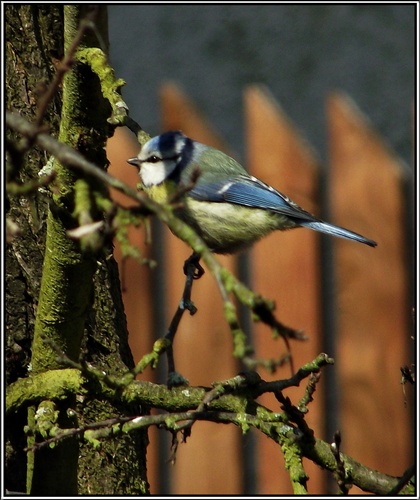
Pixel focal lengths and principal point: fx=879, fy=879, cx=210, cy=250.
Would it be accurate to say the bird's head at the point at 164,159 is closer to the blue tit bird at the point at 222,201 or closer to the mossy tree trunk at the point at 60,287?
the blue tit bird at the point at 222,201

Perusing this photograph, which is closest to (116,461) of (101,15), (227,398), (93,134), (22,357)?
(22,357)

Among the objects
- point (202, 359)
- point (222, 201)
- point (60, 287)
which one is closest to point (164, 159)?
point (222, 201)

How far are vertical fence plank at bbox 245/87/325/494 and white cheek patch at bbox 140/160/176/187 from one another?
0.82 metres

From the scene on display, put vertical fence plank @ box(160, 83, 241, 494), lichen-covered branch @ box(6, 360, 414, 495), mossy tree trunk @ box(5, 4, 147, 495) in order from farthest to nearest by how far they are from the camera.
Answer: vertical fence plank @ box(160, 83, 241, 494) → mossy tree trunk @ box(5, 4, 147, 495) → lichen-covered branch @ box(6, 360, 414, 495)

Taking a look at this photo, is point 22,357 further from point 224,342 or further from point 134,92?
point 134,92

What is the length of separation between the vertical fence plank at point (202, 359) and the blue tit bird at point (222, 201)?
59cm

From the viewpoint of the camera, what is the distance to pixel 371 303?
11.1ft

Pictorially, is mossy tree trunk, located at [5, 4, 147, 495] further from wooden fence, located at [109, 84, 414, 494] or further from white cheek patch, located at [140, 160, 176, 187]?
wooden fence, located at [109, 84, 414, 494]

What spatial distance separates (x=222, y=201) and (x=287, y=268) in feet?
2.35

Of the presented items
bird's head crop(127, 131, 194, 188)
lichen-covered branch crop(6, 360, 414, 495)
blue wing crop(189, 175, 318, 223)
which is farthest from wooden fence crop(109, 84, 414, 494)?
lichen-covered branch crop(6, 360, 414, 495)

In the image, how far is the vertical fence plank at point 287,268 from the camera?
339cm

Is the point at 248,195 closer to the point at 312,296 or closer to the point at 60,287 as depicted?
the point at 312,296

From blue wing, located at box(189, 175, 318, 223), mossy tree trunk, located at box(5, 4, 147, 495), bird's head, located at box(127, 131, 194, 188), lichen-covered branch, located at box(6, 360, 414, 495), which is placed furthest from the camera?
blue wing, located at box(189, 175, 318, 223)

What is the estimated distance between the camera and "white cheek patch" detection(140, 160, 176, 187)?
2.61 metres
